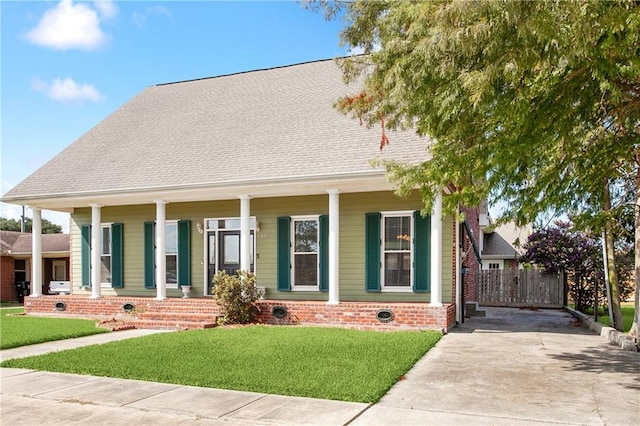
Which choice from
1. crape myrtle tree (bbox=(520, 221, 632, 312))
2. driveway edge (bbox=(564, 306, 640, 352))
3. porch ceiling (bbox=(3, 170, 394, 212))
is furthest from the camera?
crape myrtle tree (bbox=(520, 221, 632, 312))

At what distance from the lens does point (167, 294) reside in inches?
595

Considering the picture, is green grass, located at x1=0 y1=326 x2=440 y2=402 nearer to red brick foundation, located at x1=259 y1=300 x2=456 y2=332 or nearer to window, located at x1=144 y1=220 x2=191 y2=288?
red brick foundation, located at x1=259 y1=300 x2=456 y2=332

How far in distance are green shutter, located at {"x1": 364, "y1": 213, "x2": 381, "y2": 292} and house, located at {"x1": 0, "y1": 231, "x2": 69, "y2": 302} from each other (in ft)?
56.9

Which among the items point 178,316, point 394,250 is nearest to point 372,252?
point 394,250

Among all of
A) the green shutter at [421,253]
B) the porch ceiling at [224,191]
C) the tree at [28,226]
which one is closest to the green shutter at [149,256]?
the porch ceiling at [224,191]

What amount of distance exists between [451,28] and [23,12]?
7609mm

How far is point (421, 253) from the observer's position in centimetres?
1232

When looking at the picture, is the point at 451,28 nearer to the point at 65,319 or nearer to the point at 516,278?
the point at 65,319

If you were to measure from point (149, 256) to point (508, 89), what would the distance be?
39.8ft

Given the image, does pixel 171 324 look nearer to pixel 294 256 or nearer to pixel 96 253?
pixel 294 256

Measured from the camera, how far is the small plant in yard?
466 inches

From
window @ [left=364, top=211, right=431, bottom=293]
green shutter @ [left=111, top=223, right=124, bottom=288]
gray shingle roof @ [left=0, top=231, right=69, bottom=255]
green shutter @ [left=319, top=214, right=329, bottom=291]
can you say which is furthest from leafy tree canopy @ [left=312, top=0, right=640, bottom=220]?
gray shingle roof @ [left=0, top=231, right=69, bottom=255]

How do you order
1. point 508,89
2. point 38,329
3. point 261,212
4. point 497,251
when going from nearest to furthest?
point 508,89 < point 38,329 < point 261,212 < point 497,251

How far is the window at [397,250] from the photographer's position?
41.1 feet
